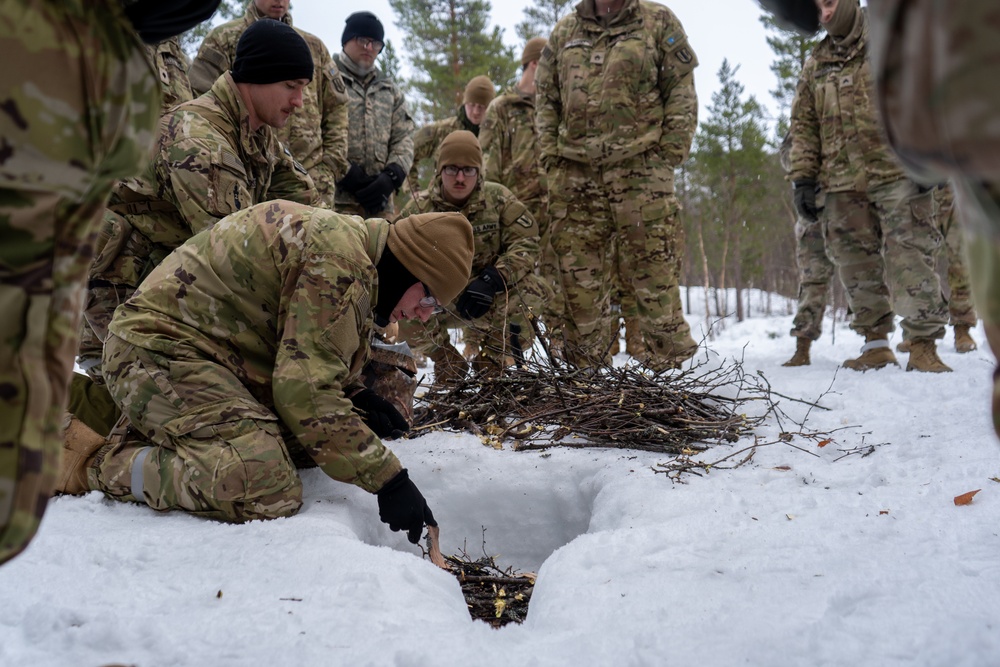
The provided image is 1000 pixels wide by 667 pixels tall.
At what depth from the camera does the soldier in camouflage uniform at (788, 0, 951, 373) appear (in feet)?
13.0

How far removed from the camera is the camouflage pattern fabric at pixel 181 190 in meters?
2.58

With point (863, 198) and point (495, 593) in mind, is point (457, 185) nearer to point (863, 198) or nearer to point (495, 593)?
point (863, 198)

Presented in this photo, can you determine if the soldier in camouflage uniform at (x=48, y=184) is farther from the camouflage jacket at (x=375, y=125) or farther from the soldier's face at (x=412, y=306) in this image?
the camouflage jacket at (x=375, y=125)

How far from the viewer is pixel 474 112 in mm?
6094

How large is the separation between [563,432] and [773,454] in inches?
33.0

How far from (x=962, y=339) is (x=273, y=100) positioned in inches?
211

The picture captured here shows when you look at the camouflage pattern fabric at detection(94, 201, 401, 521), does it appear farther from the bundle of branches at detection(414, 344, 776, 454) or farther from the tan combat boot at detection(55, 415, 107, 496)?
the bundle of branches at detection(414, 344, 776, 454)

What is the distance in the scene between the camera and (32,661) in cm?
118

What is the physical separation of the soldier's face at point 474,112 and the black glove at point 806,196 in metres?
2.80

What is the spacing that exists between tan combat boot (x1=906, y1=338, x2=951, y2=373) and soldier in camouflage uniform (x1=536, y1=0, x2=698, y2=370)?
1.34 m

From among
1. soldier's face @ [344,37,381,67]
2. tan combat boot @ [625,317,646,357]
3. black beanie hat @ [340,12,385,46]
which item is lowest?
tan combat boot @ [625,317,646,357]

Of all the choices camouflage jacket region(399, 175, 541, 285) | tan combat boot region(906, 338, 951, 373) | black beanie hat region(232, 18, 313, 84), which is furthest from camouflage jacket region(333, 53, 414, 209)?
tan combat boot region(906, 338, 951, 373)

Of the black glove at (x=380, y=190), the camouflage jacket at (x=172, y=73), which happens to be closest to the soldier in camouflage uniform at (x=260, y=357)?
the camouflage jacket at (x=172, y=73)

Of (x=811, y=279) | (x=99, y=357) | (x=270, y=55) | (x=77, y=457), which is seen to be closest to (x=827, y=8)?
(x=811, y=279)
